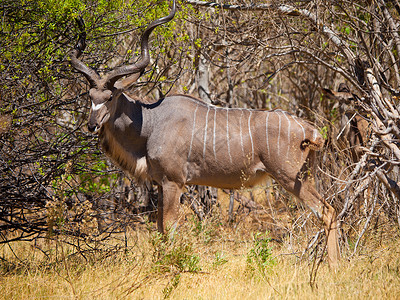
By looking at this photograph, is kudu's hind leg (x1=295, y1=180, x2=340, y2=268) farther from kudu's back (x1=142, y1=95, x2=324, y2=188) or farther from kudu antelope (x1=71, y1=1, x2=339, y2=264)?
kudu's back (x1=142, y1=95, x2=324, y2=188)

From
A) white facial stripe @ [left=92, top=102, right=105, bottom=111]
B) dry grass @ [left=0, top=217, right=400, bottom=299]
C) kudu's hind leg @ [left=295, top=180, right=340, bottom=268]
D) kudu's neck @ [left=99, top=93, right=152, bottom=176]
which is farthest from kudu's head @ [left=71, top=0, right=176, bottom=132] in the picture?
kudu's hind leg @ [left=295, top=180, right=340, bottom=268]

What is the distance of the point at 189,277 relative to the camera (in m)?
3.53

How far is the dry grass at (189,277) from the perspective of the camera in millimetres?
3115

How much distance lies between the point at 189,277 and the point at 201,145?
1.42 m

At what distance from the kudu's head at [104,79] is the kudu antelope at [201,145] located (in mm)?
13

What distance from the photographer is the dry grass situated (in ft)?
10.2

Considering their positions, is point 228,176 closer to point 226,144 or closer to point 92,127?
point 226,144

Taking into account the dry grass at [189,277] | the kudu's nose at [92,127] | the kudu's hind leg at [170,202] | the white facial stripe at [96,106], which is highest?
the white facial stripe at [96,106]

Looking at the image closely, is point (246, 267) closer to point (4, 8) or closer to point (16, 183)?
point (16, 183)

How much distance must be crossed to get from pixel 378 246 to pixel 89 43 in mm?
2877

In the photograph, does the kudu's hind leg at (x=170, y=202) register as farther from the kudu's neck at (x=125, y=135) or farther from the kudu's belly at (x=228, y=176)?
the kudu's neck at (x=125, y=135)

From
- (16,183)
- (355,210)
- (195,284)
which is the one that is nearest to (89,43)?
(16,183)

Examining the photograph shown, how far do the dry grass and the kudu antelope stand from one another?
22.0 inches

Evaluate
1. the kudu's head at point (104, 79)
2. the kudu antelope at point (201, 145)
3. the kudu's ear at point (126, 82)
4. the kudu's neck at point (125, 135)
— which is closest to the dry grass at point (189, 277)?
the kudu antelope at point (201, 145)
